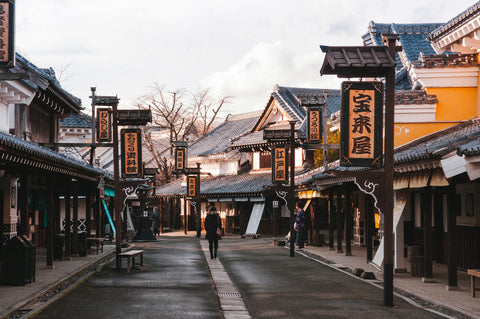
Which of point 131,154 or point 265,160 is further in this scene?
point 265,160

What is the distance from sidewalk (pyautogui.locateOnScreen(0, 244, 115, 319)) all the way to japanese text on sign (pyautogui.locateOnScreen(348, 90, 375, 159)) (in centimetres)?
656

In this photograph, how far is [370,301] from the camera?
11977 mm

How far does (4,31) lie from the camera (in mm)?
13117

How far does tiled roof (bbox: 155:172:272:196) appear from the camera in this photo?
45531mm

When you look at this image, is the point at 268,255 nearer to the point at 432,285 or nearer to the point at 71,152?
the point at 432,285

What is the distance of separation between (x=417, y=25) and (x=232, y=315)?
2083cm

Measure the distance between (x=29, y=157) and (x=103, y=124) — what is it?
19207mm

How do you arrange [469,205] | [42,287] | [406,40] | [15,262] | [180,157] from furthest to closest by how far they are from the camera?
[180,157] < [406,40] < [469,205] < [15,262] < [42,287]

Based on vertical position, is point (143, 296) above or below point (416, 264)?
below

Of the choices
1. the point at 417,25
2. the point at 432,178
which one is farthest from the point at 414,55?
the point at 432,178

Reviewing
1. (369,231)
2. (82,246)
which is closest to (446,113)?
(369,231)

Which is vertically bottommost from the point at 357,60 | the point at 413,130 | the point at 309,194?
the point at 309,194

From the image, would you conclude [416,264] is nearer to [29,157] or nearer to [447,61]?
[447,61]

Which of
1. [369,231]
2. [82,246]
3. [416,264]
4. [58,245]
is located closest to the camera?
[416,264]
